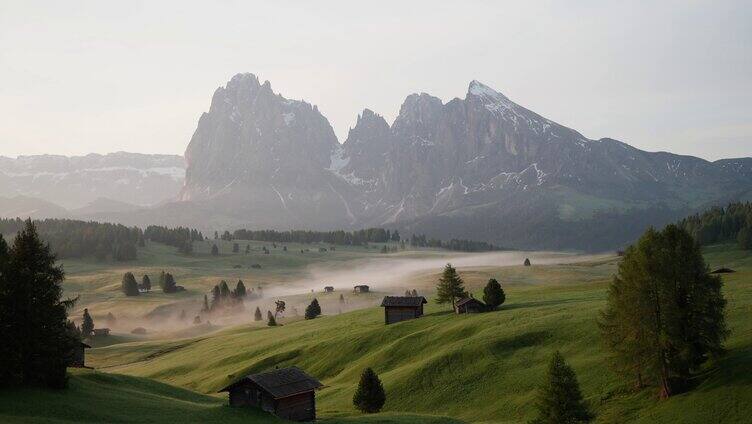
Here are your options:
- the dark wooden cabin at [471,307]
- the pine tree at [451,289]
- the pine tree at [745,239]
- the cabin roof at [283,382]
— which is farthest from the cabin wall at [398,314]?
the pine tree at [745,239]

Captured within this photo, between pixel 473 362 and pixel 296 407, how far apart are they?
71.8 feet

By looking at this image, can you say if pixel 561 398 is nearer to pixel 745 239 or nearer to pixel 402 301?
pixel 402 301

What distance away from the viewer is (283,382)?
55188mm

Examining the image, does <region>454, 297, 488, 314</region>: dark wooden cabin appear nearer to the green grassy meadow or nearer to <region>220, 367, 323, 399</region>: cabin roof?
the green grassy meadow

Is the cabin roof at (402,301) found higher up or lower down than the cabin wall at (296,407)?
higher up

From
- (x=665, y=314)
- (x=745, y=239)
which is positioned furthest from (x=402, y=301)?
(x=745, y=239)

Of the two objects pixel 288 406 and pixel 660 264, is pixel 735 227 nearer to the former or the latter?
pixel 660 264

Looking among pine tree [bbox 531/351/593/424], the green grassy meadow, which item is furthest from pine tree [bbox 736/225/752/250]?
pine tree [bbox 531/351/593/424]

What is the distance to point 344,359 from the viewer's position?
81.2 meters

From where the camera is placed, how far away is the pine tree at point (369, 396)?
188 ft

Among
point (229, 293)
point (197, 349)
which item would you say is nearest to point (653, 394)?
point (197, 349)

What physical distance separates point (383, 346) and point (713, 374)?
4201 cm

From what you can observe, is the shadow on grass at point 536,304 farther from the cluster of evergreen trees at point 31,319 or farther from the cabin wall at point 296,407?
the cluster of evergreen trees at point 31,319

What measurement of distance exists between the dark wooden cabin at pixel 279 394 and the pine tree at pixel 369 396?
15.0ft
